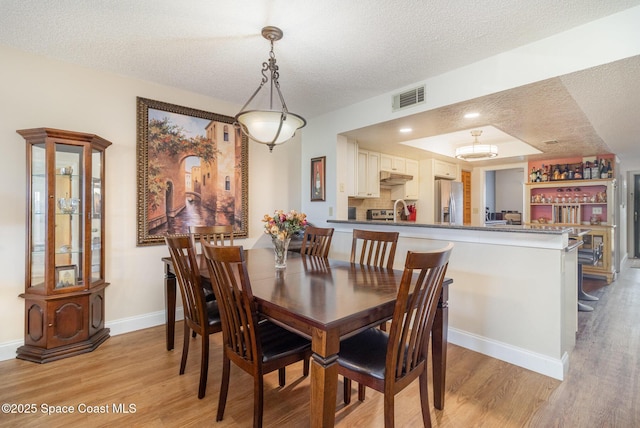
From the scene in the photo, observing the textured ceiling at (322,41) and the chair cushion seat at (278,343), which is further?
the textured ceiling at (322,41)

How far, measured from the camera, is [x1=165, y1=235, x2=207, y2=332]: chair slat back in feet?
6.37

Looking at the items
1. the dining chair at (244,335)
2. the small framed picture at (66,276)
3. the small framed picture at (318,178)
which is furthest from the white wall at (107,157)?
the dining chair at (244,335)

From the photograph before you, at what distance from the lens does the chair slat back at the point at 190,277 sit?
1941mm

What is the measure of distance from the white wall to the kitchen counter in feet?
9.52

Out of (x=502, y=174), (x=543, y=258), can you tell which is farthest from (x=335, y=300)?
(x=502, y=174)

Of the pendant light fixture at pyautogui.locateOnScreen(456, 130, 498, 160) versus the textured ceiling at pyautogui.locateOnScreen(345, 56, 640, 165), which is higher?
the textured ceiling at pyautogui.locateOnScreen(345, 56, 640, 165)

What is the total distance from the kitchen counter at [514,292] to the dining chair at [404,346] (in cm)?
126

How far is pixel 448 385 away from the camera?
2111mm

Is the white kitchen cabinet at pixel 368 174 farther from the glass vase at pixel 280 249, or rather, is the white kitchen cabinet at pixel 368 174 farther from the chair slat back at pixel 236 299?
the chair slat back at pixel 236 299

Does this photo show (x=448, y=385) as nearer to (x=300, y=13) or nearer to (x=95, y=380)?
(x=95, y=380)

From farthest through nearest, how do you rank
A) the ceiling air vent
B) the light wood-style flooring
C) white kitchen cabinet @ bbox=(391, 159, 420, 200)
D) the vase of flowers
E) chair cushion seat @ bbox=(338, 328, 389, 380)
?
white kitchen cabinet @ bbox=(391, 159, 420, 200) → the ceiling air vent → the vase of flowers → the light wood-style flooring → chair cushion seat @ bbox=(338, 328, 389, 380)

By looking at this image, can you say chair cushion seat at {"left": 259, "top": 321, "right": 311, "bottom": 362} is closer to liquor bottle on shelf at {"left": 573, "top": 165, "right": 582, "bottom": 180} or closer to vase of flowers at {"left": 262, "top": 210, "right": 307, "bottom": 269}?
vase of flowers at {"left": 262, "top": 210, "right": 307, "bottom": 269}

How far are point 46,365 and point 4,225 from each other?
3.81ft

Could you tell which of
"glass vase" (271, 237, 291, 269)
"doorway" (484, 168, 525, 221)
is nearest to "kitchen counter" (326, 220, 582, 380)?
"glass vase" (271, 237, 291, 269)
